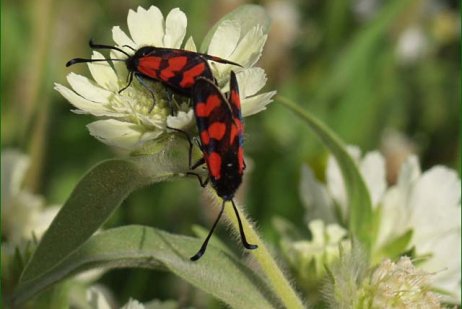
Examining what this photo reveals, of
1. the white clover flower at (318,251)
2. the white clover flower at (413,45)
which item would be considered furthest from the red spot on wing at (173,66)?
the white clover flower at (413,45)

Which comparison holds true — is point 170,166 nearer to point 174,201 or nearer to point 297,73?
point 174,201

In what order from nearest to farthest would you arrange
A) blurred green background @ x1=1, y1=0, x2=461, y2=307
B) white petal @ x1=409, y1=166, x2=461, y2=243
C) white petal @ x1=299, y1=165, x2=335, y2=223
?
white petal @ x1=409, y1=166, x2=461, y2=243
white petal @ x1=299, y1=165, x2=335, y2=223
blurred green background @ x1=1, y1=0, x2=461, y2=307

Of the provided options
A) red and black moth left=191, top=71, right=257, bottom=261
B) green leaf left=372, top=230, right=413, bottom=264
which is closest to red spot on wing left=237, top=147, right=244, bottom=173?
red and black moth left=191, top=71, right=257, bottom=261

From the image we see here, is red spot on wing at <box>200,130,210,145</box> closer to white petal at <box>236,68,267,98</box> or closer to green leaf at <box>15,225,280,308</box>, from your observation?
white petal at <box>236,68,267,98</box>

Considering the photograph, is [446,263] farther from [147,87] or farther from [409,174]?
[147,87]

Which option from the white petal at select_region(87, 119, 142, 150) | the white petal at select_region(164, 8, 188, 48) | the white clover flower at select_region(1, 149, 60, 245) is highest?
the white petal at select_region(164, 8, 188, 48)

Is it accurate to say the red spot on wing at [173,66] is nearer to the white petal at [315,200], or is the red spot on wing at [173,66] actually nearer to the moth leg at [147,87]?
the moth leg at [147,87]

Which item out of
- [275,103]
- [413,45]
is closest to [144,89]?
[275,103]
